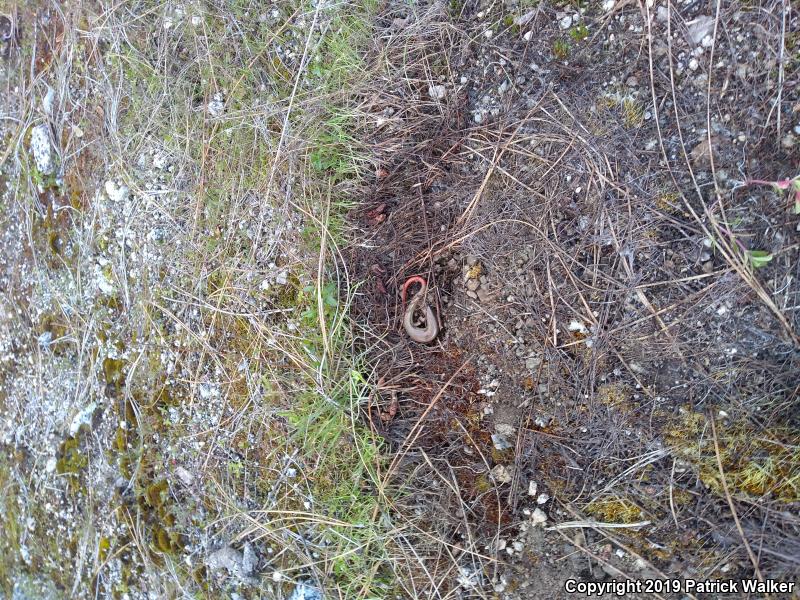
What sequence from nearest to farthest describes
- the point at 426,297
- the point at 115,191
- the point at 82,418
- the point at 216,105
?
the point at 426,297 → the point at 216,105 → the point at 115,191 → the point at 82,418

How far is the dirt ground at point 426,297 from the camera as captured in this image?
1926 millimetres

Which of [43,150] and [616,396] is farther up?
[43,150]

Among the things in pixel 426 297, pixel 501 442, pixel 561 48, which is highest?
pixel 561 48

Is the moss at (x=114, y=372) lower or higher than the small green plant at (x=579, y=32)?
lower

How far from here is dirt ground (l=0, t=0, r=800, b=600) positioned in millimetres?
1926

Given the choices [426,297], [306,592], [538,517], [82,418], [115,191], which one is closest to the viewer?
[538,517]

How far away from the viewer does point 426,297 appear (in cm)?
233

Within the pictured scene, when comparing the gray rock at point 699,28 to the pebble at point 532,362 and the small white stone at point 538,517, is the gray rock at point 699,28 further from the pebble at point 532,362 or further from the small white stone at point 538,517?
the small white stone at point 538,517

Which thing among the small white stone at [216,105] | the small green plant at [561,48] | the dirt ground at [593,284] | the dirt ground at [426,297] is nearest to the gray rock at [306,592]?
the dirt ground at [426,297]

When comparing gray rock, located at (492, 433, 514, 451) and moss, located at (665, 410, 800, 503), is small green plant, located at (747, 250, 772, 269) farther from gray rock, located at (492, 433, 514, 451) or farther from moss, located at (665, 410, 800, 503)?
gray rock, located at (492, 433, 514, 451)

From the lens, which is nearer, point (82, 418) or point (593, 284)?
point (593, 284)

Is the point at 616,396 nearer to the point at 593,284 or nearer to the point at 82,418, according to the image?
the point at 593,284

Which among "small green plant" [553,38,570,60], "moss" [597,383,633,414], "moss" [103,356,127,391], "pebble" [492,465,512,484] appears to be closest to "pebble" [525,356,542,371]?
"moss" [597,383,633,414]

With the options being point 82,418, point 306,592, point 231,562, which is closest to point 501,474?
point 306,592
